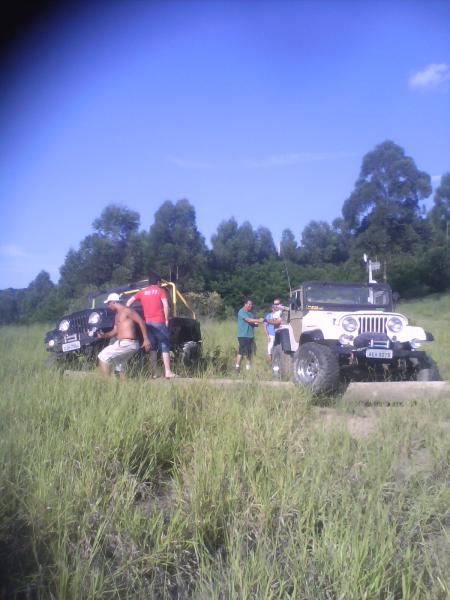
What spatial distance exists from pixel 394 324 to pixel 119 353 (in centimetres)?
358

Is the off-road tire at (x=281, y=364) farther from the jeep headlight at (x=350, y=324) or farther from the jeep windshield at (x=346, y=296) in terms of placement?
the jeep headlight at (x=350, y=324)

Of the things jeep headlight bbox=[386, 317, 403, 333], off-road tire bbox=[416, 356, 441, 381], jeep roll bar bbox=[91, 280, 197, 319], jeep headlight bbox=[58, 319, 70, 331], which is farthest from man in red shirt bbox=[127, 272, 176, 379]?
off-road tire bbox=[416, 356, 441, 381]

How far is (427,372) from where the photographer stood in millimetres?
7188

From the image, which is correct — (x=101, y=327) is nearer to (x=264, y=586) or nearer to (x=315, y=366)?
(x=315, y=366)

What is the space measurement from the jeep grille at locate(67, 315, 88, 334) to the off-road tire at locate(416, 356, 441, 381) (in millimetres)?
4870

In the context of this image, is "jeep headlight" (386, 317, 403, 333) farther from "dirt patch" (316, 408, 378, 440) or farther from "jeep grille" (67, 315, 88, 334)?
"jeep grille" (67, 315, 88, 334)

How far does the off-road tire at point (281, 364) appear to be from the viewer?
7.98m

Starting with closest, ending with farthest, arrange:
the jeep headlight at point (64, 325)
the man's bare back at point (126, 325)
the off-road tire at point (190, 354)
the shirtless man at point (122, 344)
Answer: the shirtless man at point (122, 344) → the man's bare back at point (126, 325) → the jeep headlight at point (64, 325) → the off-road tire at point (190, 354)

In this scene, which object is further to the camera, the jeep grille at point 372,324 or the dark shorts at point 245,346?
the dark shorts at point 245,346

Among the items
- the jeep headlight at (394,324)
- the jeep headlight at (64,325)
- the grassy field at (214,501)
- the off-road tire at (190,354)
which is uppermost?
the jeep headlight at (64,325)

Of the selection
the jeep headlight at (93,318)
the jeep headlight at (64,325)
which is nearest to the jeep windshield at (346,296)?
the jeep headlight at (93,318)

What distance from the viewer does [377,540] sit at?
290 cm

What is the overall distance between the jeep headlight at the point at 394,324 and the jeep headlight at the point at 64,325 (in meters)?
4.88

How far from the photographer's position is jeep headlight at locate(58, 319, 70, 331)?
8.92m
